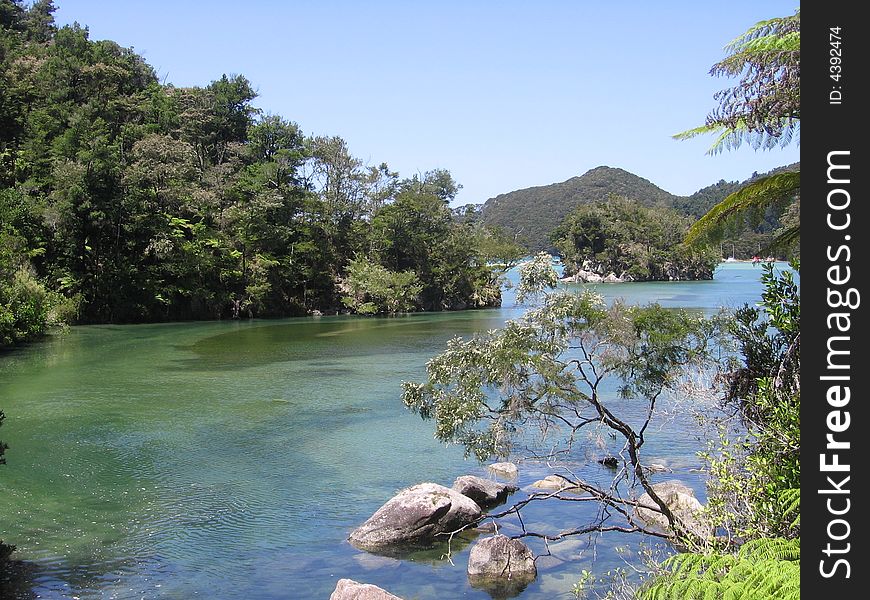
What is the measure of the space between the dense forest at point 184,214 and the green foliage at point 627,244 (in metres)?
44.2

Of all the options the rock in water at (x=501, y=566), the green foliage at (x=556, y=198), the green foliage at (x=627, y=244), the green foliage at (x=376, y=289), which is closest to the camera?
the rock in water at (x=501, y=566)

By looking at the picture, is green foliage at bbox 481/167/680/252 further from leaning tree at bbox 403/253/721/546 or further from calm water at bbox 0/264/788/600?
leaning tree at bbox 403/253/721/546

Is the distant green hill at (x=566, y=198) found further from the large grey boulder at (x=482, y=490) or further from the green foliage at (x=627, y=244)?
the large grey boulder at (x=482, y=490)

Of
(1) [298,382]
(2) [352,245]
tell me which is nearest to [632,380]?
(1) [298,382]

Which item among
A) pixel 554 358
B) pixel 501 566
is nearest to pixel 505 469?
pixel 501 566

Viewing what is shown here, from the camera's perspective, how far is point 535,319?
474 inches

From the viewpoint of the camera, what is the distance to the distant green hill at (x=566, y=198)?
16000cm

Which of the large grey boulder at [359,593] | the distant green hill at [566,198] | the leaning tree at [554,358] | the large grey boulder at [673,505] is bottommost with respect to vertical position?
the large grey boulder at [359,593]

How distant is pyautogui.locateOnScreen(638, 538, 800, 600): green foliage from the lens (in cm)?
536

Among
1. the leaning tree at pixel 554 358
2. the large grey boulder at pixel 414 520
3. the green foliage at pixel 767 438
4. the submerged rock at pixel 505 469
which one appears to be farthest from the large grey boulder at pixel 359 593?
the submerged rock at pixel 505 469

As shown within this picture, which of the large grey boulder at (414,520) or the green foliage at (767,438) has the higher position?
the green foliage at (767,438)

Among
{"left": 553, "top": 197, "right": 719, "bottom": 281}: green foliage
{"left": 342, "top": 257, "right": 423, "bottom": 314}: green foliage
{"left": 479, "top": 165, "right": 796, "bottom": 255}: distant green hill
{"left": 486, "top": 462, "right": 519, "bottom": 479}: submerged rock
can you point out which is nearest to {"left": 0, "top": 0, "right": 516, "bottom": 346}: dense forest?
{"left": 342, "top": 257, "right": 423, "bottom": 314}: green foliage
